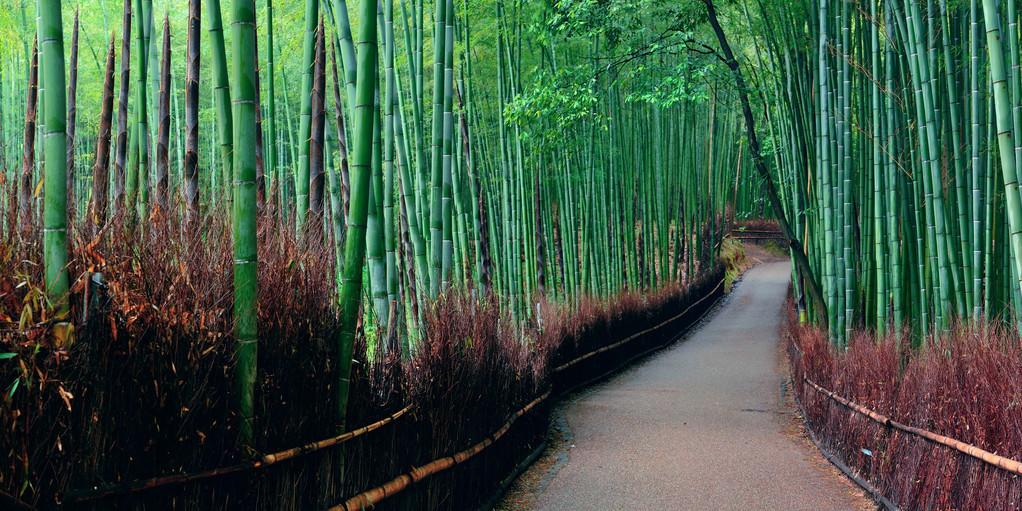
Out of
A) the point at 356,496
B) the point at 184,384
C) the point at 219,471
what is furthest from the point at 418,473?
the point at 184,384

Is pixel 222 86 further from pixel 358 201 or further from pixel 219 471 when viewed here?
pixel 219 471

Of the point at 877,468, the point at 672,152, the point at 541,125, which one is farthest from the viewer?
the point at 672,152

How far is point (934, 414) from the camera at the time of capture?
11.5 feet

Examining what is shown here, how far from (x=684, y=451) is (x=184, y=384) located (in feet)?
11.9

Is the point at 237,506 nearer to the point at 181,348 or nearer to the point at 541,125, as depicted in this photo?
the point at 181,348

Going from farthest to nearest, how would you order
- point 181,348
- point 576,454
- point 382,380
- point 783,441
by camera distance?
1. point 783,441
2. point 576,454
3. point 382,380
4. point 181,348

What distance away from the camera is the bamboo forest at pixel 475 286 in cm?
185

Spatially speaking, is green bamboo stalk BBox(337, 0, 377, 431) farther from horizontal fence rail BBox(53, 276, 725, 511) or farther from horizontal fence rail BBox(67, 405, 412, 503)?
horizontal fence rail BBox(53, 276, 725, 511)

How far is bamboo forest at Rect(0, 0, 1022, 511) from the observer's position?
1853mm

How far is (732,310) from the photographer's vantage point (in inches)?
595

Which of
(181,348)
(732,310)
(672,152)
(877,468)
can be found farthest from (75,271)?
(732,310)

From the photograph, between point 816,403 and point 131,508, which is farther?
point 816,403

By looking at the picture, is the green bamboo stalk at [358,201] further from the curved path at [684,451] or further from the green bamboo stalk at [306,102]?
the curved path at [684,451]

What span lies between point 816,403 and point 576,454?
1.55m
